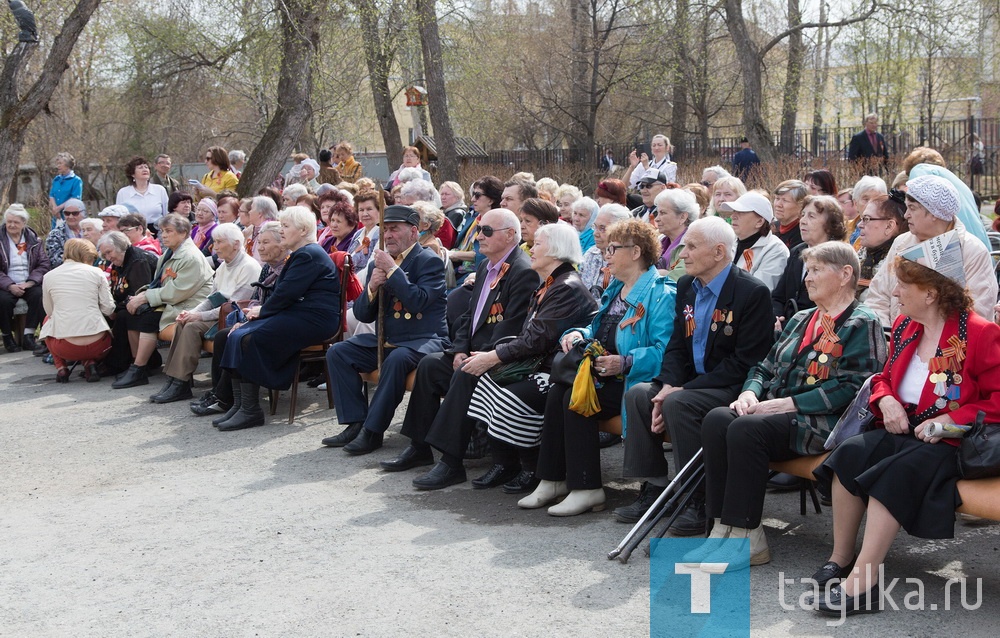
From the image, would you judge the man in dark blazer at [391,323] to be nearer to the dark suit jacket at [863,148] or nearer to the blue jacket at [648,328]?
the blue jacket at [648,328]

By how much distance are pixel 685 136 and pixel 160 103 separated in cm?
1448

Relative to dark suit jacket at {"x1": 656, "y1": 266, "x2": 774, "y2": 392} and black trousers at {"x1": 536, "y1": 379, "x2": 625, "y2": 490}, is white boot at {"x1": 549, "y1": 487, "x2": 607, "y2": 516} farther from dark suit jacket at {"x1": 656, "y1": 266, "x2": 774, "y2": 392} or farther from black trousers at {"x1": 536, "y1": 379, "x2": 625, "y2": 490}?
dark suit jacket at {"x1": 656, "y1": 266, "x2": 774, "y2": 392}

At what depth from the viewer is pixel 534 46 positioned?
91.4 feet

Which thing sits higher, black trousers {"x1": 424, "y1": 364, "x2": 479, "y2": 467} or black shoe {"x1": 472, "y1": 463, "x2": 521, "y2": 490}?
black trousers {"x1": 424, "y1": 364, "x2": 479, "y2": 467}

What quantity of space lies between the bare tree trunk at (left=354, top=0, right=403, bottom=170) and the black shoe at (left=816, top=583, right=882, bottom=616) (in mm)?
12404

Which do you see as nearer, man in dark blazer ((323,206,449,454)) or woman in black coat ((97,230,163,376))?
man in dark blazer ((323,206,449,454))

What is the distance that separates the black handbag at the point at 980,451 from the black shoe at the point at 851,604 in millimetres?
579

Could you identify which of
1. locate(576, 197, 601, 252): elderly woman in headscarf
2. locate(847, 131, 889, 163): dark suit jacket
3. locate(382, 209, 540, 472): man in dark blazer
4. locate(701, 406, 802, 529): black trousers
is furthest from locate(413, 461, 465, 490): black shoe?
locate(847, 131, 889, 163): dark suit jacket

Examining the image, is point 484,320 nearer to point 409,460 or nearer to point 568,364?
point 409,460

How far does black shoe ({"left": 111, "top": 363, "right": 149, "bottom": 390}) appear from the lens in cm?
961

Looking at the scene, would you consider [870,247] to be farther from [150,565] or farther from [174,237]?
[174,237]

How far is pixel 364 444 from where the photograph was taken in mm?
7043

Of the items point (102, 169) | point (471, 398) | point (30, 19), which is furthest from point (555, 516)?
point (102, 169)

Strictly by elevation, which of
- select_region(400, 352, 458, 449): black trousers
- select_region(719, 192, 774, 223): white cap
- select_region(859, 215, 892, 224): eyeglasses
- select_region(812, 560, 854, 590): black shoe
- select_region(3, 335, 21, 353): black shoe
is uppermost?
select_region(719, 192, 774, 223): white cap
